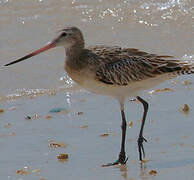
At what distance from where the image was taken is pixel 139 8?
14391 millimetres

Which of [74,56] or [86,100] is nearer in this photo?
[74,56]

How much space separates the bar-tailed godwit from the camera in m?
8.41

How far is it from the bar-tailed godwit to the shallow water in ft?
1.72

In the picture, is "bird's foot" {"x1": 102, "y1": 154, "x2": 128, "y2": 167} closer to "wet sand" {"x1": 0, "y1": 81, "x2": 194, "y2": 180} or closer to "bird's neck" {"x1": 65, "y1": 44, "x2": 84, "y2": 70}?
"wet sand" {"x1": 0, "y1": 81, "x2": 194, "y2": 180}

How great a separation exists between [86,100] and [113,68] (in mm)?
1897

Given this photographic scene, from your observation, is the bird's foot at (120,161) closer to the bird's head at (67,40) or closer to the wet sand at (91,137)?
the wet sand at (91,137)

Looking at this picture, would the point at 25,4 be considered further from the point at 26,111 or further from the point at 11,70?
the point at 26,111

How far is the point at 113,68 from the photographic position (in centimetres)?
850

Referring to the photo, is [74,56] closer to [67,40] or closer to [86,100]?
[67,40]

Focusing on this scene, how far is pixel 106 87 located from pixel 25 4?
6.42 metres

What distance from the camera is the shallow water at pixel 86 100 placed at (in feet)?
25.4

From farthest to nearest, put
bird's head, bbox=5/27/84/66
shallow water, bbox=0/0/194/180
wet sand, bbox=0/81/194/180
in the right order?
bird's head, bbox=5/27/84/66, shallow water, bbox=0/0/194/180, wet sand, bbox=0/81/194/180

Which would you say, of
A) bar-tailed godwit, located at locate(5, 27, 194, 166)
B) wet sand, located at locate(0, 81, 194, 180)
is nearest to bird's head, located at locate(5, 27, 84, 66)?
bar-tailed godwit, located at locate(5, 27, 194, 166)

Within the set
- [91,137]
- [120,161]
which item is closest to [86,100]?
[91,137]
